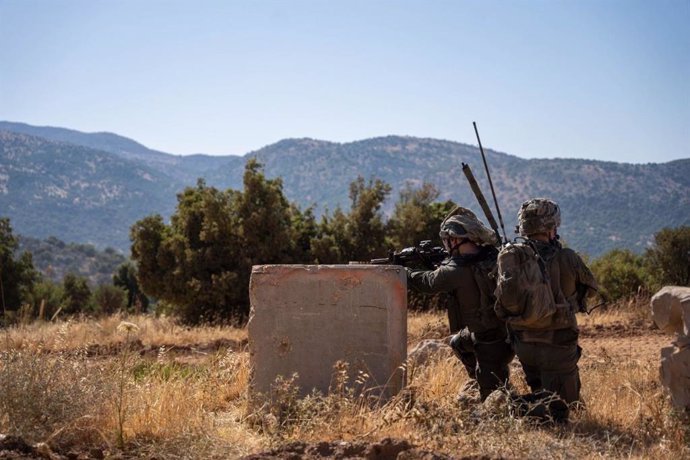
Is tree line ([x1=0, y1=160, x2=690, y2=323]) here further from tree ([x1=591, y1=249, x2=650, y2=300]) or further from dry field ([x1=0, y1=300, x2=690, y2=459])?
dry field ([x1=0, y1=300, x2=690, y2=459])

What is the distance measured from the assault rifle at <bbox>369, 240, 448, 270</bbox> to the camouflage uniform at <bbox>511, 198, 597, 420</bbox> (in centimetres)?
87

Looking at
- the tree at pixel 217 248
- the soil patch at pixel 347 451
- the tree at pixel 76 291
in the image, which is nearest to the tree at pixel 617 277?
the tree at pixel 217 248

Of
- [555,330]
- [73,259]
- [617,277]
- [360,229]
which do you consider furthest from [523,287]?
[73,259]

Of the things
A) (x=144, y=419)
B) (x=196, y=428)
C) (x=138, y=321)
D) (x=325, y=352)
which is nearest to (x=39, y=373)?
(x=144, y=419)

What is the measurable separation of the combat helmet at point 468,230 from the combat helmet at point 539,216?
1.31 ft

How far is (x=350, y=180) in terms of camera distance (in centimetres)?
15725

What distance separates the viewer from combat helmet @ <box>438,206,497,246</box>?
628 centimetres

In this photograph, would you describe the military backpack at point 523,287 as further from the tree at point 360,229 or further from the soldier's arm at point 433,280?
the tree at point 360,229

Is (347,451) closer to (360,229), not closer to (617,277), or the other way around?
(360,229)

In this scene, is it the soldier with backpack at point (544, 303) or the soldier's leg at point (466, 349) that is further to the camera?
the soldier's leg at point (466, 349)

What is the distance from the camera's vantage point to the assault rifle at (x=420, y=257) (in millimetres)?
6582

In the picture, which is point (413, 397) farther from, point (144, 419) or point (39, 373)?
point (39, 373)

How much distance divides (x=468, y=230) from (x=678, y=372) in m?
1.89

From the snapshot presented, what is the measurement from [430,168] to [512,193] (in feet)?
157
